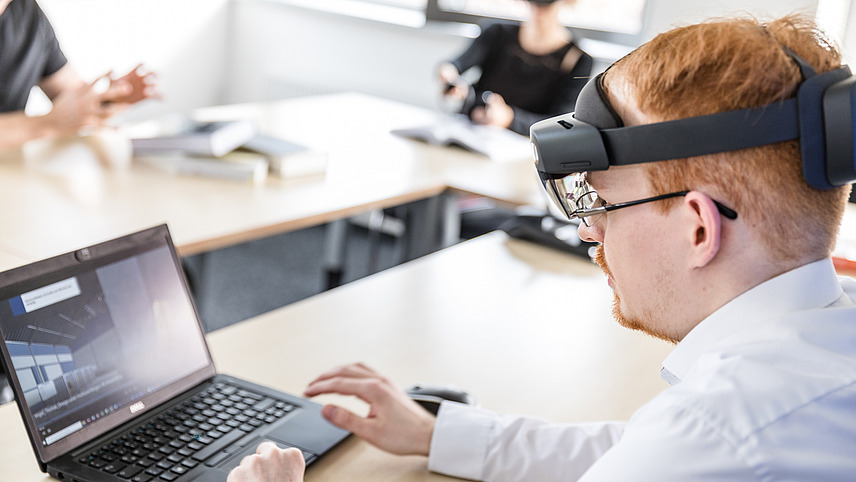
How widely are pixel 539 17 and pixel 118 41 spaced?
7.34 ft

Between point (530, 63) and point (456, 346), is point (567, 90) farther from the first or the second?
point (456, 346)

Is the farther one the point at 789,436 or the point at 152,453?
the point at 152,453

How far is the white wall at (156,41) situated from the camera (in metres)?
4.14

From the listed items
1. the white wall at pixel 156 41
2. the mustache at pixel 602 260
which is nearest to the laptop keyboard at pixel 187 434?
the mustache at pixel 602 260

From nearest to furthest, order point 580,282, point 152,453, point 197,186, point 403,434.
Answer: point 152,453 < point 403,434 < point 580,282 < point 197,186

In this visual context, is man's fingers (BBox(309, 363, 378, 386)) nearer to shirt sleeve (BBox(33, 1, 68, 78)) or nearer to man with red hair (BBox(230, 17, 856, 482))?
man with red hair (BBox(230, 17, 856, 482))

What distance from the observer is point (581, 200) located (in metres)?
0.96

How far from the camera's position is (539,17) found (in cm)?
350

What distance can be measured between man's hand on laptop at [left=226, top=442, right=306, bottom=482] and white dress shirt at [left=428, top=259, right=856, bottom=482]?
0.35m

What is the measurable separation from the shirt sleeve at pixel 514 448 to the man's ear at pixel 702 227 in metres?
0.40

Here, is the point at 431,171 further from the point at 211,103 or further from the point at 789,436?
the point at 211,103

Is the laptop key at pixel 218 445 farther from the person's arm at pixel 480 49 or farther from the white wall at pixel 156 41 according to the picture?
the white wall at pixel 156 41

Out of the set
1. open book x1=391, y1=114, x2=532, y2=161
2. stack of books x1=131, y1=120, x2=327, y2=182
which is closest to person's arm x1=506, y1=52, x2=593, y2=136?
open book x1=391, y1=114, x2=532, y2=161

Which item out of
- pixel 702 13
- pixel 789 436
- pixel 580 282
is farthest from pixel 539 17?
pixel 789 436
